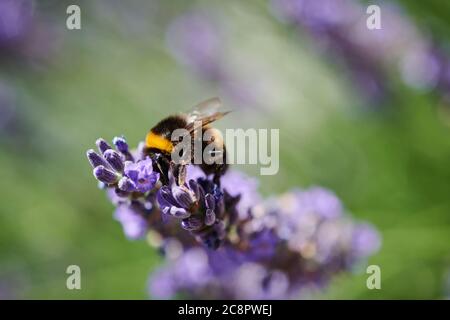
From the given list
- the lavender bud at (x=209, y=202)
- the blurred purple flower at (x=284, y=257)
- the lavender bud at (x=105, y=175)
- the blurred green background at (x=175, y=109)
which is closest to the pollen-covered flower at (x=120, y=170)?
the lavender bud at (x=105, y=175)

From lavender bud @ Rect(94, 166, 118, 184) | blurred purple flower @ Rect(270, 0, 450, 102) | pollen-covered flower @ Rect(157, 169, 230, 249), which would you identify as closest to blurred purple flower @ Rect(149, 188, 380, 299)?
pollen-covered flower @ Rect(157, 169, 230, 249)

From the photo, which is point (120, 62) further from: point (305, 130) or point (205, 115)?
point (205, 115)

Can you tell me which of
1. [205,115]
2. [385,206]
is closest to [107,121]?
[385,206]

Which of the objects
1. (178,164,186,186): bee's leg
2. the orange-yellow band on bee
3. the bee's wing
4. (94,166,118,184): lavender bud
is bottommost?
(94,166,118,184): lavender bud

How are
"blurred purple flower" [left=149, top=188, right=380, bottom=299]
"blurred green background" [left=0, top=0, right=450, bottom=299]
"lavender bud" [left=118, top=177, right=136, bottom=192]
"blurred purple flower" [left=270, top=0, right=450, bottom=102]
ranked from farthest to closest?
"blurred green background" [left=0, top=0, right=450, bottom=299], "blurred purple flower" [left=270, top=0, right=450, bottom=102], "blurred purple flower" [left=149, top=188, right=380, bottom=299], "lavender bud" [left=118, top=177, right=136, bottom=192]

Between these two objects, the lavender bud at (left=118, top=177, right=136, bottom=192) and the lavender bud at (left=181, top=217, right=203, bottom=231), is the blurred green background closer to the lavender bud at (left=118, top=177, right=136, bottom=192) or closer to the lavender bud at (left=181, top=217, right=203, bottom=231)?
the lavender bud at (left=181, top=217, right=203, bottom=231)

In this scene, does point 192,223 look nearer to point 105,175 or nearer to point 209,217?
point 209,217
